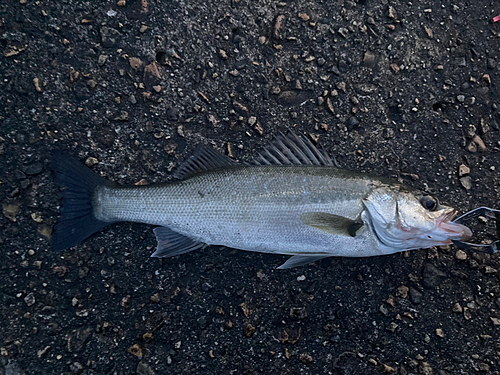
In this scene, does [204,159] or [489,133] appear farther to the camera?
[489,133]

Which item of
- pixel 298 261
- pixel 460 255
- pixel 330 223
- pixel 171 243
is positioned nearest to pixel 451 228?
pixel 460 255

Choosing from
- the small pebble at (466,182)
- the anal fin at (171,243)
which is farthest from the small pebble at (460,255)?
the anal fin at (171,243)

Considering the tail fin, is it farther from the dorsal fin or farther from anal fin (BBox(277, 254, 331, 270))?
anal fin (BBox(277, 254, 331, 270))

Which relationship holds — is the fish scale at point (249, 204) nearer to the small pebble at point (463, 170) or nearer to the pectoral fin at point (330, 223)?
the pectoral fin at point (330, 223)

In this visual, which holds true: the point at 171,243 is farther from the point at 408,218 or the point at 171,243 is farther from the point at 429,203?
the point at 429,203

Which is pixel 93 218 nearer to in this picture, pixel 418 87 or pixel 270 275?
pixel 270 275

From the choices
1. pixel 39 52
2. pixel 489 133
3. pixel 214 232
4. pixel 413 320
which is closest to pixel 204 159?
pixel 214 232
